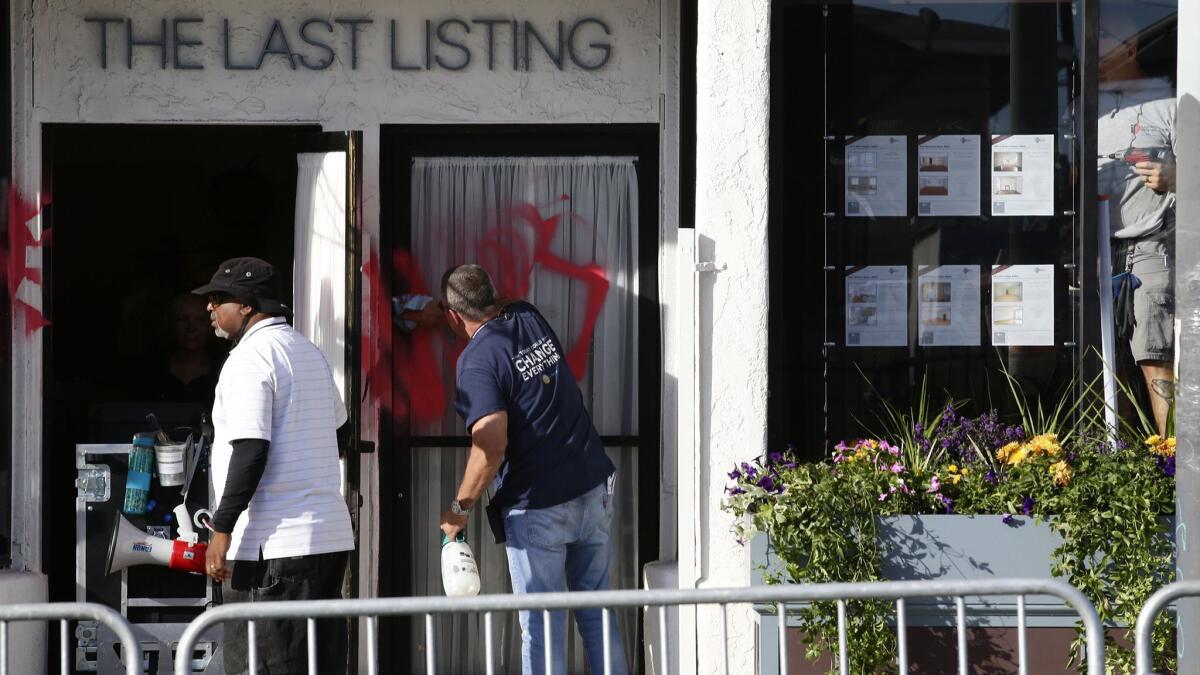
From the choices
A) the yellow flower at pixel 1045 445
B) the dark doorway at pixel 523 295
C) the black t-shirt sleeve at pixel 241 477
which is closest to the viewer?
the black t-shirt sleeve at pixel 241 477

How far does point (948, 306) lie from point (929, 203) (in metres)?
0.45

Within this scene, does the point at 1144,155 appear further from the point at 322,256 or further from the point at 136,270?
the point at 136,270

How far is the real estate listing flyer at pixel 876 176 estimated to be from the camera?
5852mm

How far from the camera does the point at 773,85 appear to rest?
5797 mm

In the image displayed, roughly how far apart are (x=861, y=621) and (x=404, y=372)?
2.63 m

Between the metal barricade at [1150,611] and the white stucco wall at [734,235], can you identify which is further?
the white stucco wall at [734,235]

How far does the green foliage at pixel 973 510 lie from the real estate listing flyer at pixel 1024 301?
720 mm

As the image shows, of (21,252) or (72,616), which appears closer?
(72,616)

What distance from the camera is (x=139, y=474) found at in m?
6.03

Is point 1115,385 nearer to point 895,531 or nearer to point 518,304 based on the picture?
point 895,531

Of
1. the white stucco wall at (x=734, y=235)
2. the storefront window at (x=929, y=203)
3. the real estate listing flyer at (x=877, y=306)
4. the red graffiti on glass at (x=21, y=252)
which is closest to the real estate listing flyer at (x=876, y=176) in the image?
the storefront window at (x=929, y=203)

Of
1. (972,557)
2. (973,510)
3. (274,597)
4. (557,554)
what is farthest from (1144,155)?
(274,597)

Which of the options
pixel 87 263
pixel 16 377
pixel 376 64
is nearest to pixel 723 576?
pixel 376 64

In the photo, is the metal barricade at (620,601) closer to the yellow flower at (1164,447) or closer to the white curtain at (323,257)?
the yellow flower at (1164,447)
